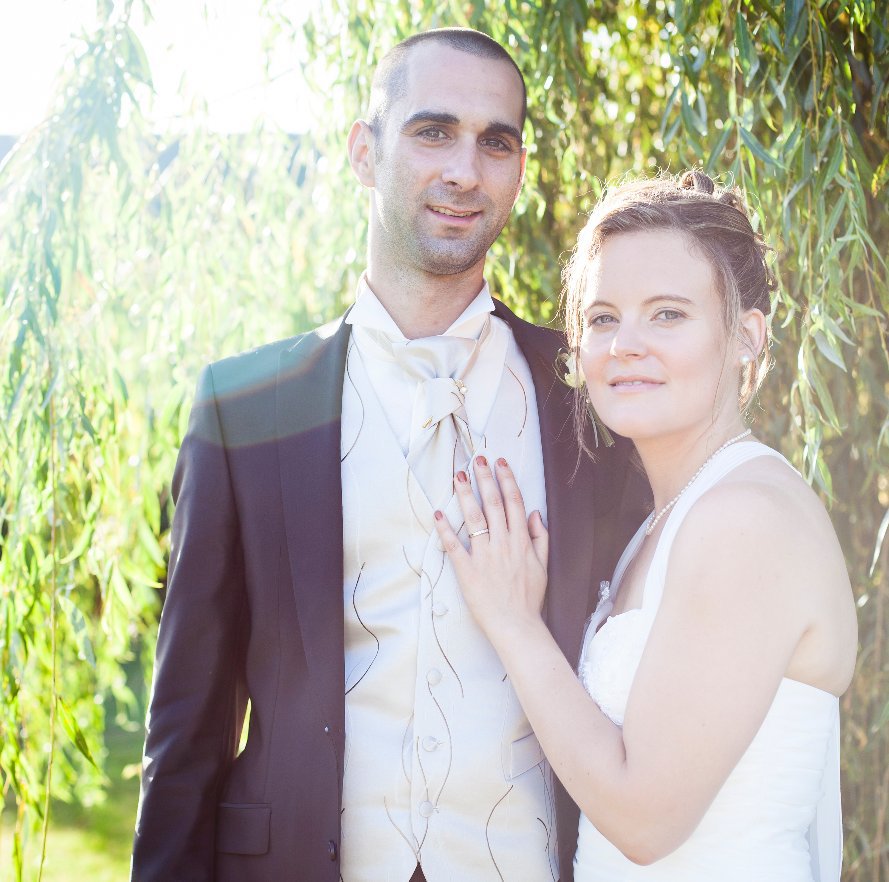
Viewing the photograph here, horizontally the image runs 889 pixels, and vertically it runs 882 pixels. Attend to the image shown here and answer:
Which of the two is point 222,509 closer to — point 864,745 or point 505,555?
point 505,555

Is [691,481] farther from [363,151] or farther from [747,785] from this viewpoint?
[363,151]

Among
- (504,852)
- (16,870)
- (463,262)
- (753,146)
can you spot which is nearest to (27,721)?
(16,870)

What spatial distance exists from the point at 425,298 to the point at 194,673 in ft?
2.48

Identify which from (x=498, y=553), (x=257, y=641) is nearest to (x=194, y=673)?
(x=257, y=641)

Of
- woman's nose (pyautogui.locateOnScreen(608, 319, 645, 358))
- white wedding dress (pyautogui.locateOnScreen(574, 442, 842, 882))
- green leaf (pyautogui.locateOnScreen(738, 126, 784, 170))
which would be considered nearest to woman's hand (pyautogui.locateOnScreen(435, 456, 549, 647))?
white wedding dress (pyautogui.locateOnScreen(574, 442, 842, 882))

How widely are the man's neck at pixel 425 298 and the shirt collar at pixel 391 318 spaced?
0.02m

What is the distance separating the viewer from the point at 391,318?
1992mm

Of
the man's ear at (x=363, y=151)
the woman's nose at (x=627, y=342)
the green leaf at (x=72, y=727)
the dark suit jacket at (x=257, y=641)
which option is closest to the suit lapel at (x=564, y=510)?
the dark suit jacket at (x=257, y=641)

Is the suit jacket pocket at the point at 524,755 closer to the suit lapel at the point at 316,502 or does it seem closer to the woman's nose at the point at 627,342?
the suit lapel at the point at 316,502

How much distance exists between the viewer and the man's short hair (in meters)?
2.00

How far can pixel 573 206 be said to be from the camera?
2.93m

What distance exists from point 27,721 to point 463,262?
1551mm

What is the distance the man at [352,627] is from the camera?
1739 millimetres

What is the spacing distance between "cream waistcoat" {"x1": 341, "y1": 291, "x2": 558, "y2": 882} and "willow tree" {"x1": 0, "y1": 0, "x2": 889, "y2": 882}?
2.59 ft
